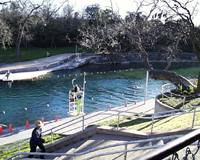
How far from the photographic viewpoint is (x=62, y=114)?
1717 centimetres

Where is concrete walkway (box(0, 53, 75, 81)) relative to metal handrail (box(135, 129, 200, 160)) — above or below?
below

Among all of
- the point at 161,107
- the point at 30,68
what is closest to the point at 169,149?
the point at 161,107

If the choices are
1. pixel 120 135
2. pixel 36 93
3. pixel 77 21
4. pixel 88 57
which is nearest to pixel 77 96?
pixel 120 135

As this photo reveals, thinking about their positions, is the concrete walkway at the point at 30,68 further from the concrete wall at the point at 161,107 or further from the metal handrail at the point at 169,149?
the metal handrail at the point at 169,149

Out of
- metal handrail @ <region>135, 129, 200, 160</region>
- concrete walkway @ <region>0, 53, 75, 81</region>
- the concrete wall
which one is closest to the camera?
metal handrail @ <region>135, 129, 200, 160</region>

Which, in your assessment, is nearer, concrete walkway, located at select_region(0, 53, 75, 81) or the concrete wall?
the concrete wall

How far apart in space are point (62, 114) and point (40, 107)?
2846 millimetres

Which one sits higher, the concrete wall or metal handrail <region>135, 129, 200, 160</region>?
metal handrail <region>135, 129, 200, 160</region>

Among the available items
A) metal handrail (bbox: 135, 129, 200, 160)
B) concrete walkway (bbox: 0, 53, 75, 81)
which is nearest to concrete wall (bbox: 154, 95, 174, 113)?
metal handrail (bbox: 135, 129, 200, 160)

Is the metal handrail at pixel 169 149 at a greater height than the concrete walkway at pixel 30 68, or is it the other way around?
the metal handrail at pixel 169 149

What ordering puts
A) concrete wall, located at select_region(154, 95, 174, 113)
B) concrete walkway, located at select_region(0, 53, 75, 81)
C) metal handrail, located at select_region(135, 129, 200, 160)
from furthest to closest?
concrete walkway, located at select_region(0, 53, 75, 81) < concrete wall, located at select_region(154, 95, 174, 113) < metal handrail, located at select_region(135, 129, 200, 160)

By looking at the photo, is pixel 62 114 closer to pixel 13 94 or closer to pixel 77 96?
pixel 77 96

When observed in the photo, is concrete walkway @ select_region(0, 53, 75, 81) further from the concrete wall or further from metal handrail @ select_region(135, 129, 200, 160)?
A: metal handrail @ select_region(135, 129, 200, 160)

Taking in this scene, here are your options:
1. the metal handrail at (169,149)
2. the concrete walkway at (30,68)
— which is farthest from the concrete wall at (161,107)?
the concrete walkway at (30,68)
